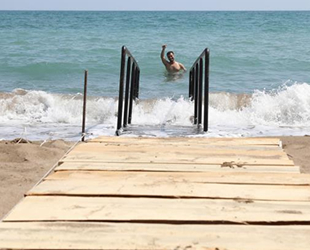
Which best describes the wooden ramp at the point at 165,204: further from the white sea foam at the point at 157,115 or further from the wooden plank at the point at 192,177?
the white sea foam at the point at 157,115

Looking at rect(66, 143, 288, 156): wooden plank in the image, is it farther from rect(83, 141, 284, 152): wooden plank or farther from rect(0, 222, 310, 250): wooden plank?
rect(0, 222, 310, 250): wooden plank

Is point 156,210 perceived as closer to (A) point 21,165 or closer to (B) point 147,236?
(B) point 147,236

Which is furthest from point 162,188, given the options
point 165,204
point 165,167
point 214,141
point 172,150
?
point 214,141

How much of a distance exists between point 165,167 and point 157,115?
6.26m

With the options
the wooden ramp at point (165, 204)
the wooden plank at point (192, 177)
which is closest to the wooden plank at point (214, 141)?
the wooden ramp at point (165, 204)

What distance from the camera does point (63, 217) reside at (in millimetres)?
2014

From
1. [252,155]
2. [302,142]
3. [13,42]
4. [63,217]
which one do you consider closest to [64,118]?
[302,142]

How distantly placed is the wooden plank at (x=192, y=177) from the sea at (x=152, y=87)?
3621 millimetres

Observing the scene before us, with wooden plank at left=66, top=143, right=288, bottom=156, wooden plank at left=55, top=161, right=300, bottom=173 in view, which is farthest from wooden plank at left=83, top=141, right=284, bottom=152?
wooden plank at left=55, top=161, right=300, bottom=173

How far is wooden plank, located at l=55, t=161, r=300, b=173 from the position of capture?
9.07ft

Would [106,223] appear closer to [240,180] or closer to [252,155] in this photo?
[240,180]

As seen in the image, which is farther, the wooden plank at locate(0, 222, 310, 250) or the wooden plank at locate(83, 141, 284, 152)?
the wooden plank at locate(83, 141, 284, 152)

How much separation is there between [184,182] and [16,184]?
7.84ft

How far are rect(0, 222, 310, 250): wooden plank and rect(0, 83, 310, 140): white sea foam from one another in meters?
4.52
